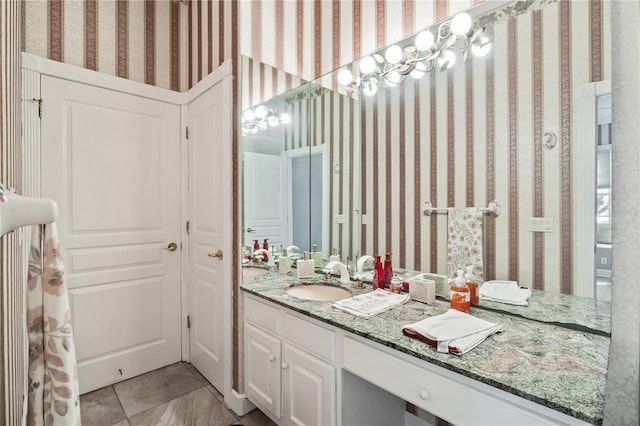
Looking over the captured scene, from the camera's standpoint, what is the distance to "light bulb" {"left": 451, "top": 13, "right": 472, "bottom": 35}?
147 centimetres

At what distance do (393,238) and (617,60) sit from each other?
4.11ft

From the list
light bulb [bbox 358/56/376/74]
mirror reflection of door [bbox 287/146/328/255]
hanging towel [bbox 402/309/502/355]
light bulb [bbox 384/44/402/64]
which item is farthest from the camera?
mirror reflection of door [bbox 287/146/328/255]

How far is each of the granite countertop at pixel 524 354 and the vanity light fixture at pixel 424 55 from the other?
1166mm

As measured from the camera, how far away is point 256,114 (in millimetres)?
2141

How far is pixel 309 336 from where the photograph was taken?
58.2 inches

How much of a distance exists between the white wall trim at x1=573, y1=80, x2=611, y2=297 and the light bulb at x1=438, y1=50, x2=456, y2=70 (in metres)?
0.57

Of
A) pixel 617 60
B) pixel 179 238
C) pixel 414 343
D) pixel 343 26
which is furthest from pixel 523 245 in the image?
pixel 179 238

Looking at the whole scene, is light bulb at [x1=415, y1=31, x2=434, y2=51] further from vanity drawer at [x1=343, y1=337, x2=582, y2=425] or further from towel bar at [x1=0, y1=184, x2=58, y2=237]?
towel bar at [x1=0, y1=184, x2=58, y2=237]

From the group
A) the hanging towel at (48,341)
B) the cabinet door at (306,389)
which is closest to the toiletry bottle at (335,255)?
the cabinet door at (306,389)

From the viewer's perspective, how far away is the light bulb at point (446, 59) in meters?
1.56

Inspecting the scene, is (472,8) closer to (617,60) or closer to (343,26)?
(343,26)

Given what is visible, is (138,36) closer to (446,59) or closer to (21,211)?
(446,59)

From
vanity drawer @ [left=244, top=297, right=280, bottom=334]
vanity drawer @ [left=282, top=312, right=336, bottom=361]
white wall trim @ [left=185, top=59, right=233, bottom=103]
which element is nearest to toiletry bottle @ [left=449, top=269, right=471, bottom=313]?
vanity drawer @ [left=282, top=312, right=336, bottom=361]

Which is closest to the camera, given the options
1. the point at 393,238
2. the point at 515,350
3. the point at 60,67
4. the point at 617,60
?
the point at 617,60
